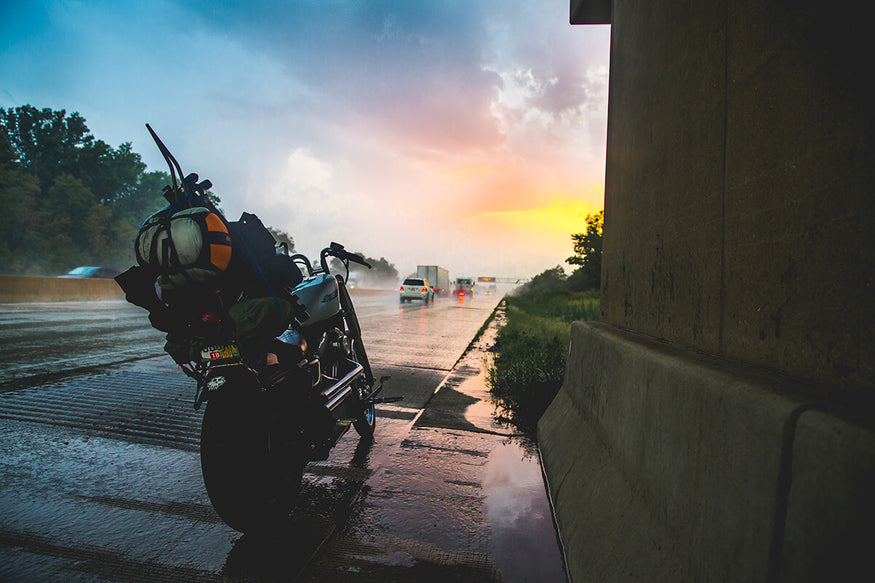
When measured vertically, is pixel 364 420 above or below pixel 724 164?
below

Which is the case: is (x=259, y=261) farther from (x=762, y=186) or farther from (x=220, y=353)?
(x=762, y=186)

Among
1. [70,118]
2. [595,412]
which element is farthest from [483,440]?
[70,118]

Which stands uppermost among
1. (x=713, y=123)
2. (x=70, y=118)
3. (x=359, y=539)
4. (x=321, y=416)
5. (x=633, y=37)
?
(x=70, y=118)

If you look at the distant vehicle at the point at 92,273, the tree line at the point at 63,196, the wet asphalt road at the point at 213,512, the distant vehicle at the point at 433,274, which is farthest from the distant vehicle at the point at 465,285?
the wet asphalt road at the point at 213,512

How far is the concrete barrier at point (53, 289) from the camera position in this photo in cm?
2122

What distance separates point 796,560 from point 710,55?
188 cm

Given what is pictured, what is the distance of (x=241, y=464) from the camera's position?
279cm

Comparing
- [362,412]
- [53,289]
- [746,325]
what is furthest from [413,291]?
[746,325]

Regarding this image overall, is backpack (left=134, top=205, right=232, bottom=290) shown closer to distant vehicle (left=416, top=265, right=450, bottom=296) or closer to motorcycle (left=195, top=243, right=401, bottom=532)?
motorcycle (left=195, top=243, right=401, bottom=532)

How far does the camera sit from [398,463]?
4.13 metres

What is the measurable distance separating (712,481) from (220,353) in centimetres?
227

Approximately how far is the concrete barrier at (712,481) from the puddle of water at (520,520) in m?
0.16

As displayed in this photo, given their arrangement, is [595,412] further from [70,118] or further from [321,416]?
[70,118]

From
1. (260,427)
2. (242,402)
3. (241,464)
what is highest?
(242,402)
